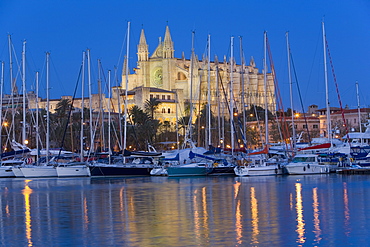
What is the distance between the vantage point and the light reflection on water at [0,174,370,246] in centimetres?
2131

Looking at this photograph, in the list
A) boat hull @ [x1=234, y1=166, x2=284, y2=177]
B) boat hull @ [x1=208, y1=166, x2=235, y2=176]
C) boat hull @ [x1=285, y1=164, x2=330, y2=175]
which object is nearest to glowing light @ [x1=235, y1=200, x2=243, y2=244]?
boat hull @ [x1=234, y1=166, x2=284, y2=177]

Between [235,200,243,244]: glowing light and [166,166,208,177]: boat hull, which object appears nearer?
[235,200,243,244]: glowing light

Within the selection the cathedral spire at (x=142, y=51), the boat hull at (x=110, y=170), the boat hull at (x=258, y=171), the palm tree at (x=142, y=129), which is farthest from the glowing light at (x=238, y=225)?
the cathedral spire at (x=142, y=51)

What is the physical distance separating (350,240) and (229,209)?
29.6ft

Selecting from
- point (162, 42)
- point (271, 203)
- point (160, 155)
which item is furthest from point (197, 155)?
point (162, 42)

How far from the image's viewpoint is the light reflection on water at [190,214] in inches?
839

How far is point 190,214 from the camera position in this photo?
90.3 feet

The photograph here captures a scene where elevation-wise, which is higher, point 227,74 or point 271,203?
point 227,74

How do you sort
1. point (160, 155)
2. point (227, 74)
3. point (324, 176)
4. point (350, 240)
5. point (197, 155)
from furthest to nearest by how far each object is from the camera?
point (227, 74), point (160, 155), point (197, 155), point (324, 176), point (350, 240)

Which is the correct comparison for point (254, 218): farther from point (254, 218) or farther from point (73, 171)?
point (73, 171)

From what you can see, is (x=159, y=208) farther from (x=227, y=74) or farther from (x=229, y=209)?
(x=227, y=74)

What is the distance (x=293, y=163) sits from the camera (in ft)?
168

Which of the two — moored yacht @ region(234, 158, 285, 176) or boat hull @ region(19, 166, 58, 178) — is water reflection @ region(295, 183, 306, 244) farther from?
boat hull @ region(19, 166, 58, 178)

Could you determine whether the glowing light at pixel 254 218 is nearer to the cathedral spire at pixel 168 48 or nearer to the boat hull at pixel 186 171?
the boat hull at pixel 186 171
